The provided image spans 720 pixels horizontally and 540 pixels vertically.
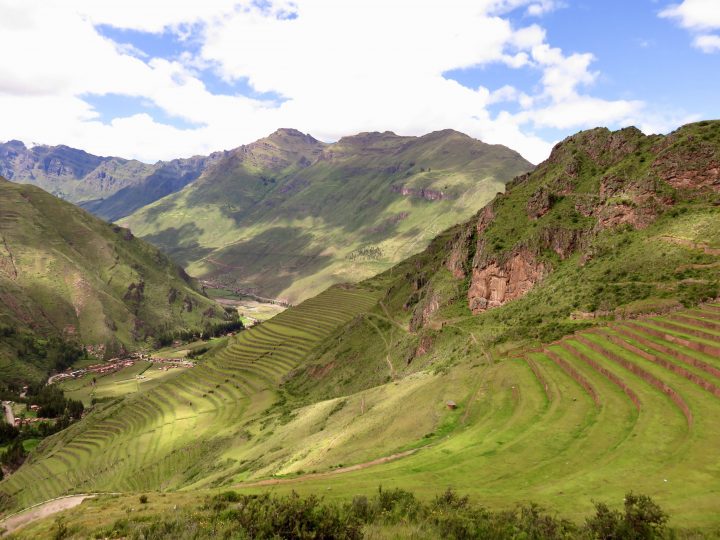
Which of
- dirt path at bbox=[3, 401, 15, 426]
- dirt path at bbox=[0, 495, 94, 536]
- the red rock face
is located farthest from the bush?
dirt path at bbox=[3, 401, 15, 426]

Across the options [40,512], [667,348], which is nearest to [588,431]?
[667,348]

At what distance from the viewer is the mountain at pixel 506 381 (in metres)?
26.5

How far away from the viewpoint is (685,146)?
234ft

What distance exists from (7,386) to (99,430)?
101m

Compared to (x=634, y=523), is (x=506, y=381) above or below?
below

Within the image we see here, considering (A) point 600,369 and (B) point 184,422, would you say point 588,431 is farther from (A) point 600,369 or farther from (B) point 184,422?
(B) point 184,422

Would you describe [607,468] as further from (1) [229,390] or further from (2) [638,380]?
(1) [229,390]

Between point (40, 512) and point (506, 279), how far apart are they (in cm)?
7720

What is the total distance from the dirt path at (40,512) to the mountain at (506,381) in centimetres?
825

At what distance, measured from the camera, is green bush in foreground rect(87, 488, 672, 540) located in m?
15.9

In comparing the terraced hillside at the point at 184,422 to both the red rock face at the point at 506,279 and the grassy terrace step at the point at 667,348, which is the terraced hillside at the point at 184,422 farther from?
the grassy terrace step at the point at 667,348

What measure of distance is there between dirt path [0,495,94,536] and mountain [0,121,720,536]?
325 inches

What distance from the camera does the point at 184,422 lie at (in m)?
106

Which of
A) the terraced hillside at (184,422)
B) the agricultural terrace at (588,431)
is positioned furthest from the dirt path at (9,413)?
the agricultural terrace at (588,431)
